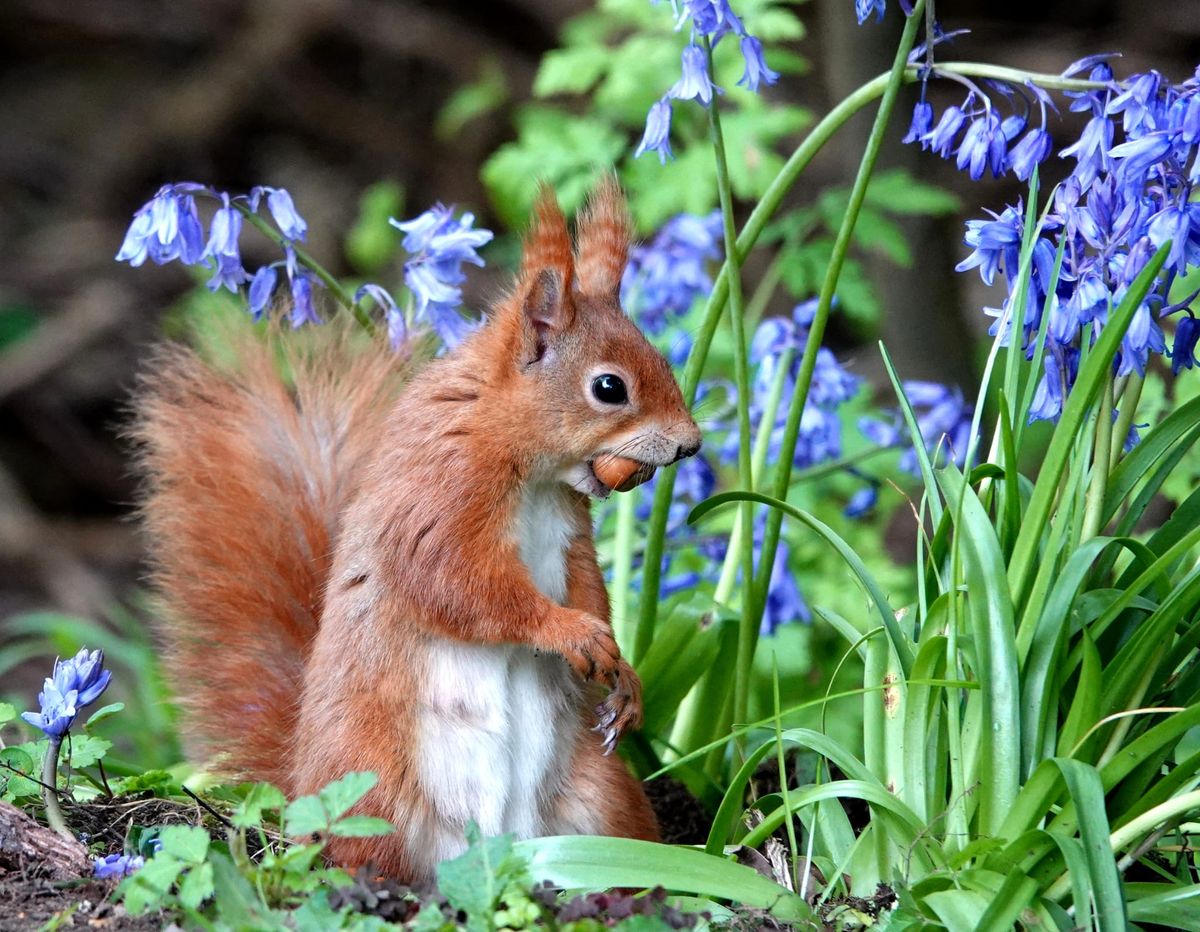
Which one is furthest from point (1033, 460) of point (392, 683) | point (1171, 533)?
point (392, 683)

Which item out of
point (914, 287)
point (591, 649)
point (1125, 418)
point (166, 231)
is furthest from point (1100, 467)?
point (914, 287)

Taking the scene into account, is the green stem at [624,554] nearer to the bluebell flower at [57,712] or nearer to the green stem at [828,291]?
the green stem at [828,291]

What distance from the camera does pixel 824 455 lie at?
2824mm

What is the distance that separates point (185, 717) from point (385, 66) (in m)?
4.31

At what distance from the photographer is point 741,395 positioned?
2.11 metres

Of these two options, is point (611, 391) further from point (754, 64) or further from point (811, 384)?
point (811, 384)

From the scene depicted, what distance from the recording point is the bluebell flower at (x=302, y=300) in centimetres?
225

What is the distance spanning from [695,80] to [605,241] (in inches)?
11.0

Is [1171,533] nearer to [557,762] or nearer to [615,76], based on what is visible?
[557,762]

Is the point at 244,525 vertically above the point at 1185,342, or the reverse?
the point at 1185,342

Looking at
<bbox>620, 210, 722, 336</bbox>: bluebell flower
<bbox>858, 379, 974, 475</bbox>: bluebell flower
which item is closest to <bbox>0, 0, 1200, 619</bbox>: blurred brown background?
<bbox>620, 210, 722, 336</bbox>: bluebell flower

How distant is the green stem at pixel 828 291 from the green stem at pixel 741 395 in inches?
1.2

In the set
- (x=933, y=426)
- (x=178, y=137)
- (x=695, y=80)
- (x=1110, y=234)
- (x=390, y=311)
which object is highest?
(x=178, y=137)

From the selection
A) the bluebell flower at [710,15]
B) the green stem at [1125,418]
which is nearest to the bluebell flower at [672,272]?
the bluebell flower at [710,15]
